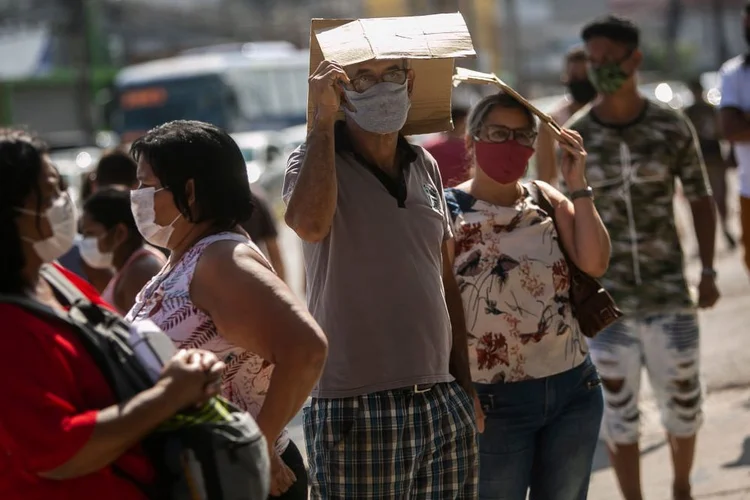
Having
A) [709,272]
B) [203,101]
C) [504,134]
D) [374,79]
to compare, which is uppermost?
[374,79]

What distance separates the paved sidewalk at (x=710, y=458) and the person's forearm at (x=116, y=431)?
3.90 metres

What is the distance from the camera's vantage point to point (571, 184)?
4539 millimetres

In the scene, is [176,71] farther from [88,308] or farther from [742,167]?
[88,308]

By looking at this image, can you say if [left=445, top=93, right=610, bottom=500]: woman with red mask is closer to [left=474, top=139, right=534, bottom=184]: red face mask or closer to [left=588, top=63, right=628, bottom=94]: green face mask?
[left=474, top=139, right=534, bottom=184]: red face mask

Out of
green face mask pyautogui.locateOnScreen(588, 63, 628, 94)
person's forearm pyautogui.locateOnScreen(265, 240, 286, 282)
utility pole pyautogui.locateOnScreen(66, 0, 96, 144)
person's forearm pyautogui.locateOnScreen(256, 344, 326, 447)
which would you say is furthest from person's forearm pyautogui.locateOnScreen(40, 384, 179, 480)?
utility pole pyautogui.locateOnScreen(66, 0, 96, 144)

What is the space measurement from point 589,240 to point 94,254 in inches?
83.2

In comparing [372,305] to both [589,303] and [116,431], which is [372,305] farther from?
[116,431]

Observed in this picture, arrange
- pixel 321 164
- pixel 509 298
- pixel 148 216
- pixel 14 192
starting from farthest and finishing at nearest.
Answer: pixel 509 298
pixel 321 164
pixel 148 216
pixel 14 192

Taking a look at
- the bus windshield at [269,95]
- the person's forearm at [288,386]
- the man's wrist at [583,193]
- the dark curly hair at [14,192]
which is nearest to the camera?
the dark curly hair at [14,192]

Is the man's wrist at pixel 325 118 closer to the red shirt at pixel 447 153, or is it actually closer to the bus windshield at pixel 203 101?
the red shirt at pixel 447 153

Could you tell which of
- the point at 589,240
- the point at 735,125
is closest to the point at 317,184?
the point at 589,240

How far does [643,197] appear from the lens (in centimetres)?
559

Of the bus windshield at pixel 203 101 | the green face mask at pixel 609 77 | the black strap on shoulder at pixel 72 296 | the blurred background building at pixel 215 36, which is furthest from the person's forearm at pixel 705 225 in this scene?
the blurred background building at pixel 215 36

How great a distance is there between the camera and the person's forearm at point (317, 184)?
357 centimetres
